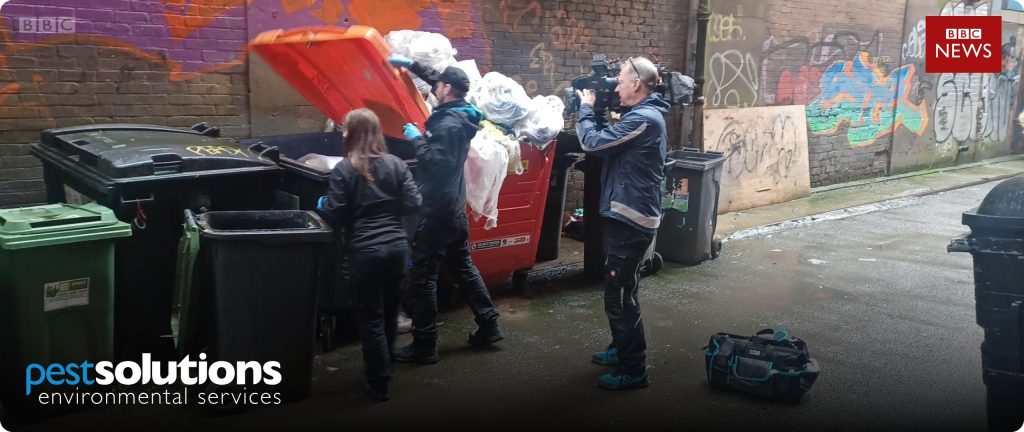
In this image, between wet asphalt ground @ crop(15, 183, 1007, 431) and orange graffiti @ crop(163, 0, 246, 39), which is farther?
orange graffiti @ crop(163, 0, 246, 39)

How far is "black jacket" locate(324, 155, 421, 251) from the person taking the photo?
13.2ft

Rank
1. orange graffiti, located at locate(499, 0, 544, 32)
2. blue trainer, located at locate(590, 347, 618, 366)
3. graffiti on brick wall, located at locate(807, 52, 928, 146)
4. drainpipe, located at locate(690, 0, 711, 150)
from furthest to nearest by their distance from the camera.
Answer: graffiti on brick wall, located at locate(807, 52, 928, 146), drainpipe, located at locate(690, 0, 711, 150), orange graffiti, located at locate(499, 0, 544, 32), blue trainer, located at locate(590, 347, 618, 366)

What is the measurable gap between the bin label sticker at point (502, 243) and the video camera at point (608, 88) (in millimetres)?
1201

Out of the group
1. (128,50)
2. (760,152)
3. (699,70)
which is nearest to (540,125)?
(128,50)

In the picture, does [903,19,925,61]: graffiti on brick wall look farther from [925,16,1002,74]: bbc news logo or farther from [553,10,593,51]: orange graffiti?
[553,10,593,51]: orange graffiti

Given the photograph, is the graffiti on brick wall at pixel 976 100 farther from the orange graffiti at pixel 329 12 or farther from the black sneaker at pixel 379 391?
the black sneaker at pixel 379 391

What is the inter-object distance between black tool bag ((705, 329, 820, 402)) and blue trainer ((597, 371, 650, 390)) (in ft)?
1.24

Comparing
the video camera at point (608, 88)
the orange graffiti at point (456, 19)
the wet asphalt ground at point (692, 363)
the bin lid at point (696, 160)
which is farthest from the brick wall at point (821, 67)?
the video camera at point (608, 88)

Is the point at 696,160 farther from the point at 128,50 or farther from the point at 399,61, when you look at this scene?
the point at 128,50

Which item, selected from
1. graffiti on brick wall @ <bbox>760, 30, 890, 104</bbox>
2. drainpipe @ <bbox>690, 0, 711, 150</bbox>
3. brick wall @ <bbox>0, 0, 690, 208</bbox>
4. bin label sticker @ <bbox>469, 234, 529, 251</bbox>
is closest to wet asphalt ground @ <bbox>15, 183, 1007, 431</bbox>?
bin label sticker @ <bbox>469, 234, 529, 251</bbox>

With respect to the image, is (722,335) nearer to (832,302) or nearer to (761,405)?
(761,405)

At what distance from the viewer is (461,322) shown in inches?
217

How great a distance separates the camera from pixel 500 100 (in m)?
5.73

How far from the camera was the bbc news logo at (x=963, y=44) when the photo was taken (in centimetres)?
1412
